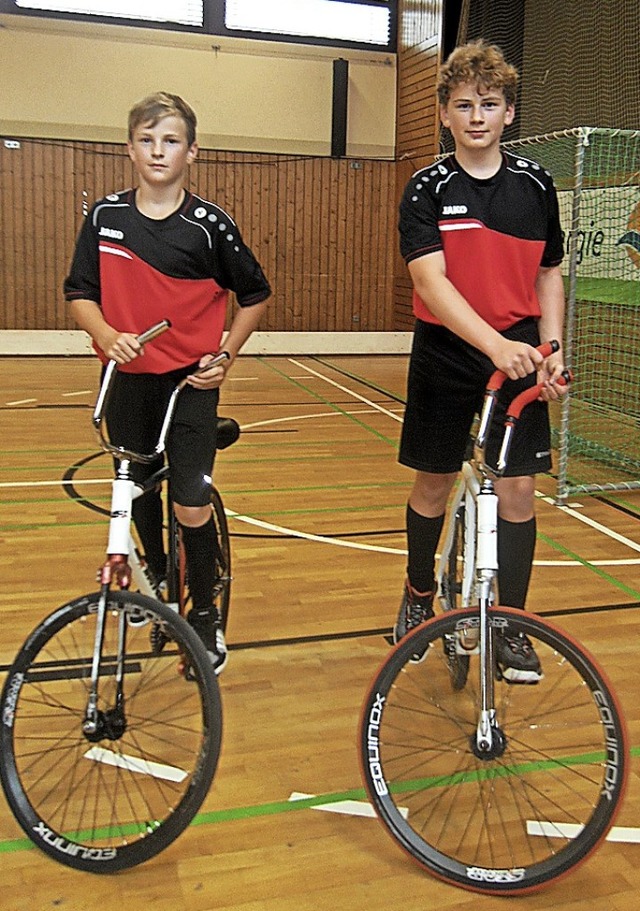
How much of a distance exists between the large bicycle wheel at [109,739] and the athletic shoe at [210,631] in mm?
159

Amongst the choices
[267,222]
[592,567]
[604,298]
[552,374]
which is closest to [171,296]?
[552,374]

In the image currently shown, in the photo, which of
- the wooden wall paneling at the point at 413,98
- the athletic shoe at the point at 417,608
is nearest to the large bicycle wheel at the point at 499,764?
the athletic shoe at the point at 417,608

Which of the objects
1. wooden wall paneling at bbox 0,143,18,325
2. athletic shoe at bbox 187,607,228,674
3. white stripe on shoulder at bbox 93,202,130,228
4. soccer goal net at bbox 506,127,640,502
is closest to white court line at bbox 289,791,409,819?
athletic shoe at bbox 187,607,228,674

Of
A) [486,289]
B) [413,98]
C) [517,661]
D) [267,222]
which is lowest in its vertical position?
[517,661]

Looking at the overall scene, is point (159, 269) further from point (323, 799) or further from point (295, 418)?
Answer: point (295, 418)

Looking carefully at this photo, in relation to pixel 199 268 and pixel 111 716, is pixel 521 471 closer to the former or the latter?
pixel 199 268

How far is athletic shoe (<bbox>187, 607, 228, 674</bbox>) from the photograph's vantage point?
2721 mm

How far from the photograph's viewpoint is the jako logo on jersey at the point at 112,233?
248 centimetres

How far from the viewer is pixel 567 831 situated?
2.20 m

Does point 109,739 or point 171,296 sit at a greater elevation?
point 171,296

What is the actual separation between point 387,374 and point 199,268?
824 cm

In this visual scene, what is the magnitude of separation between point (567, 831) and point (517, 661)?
40 cm

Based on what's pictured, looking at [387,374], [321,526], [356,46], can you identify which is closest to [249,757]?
[321,526]

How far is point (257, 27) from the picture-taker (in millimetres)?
12180
